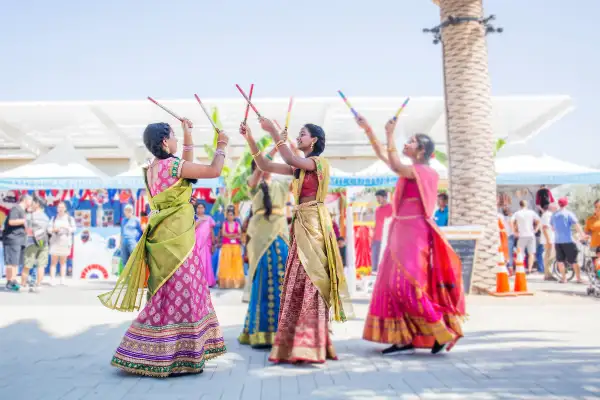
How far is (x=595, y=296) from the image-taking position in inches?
367

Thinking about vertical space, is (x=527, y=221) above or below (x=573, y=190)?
below

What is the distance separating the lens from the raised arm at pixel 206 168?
3980mm

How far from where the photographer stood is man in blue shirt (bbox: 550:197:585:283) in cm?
1173

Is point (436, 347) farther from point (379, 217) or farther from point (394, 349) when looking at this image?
point (379, 217)

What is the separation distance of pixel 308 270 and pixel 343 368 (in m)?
0.77

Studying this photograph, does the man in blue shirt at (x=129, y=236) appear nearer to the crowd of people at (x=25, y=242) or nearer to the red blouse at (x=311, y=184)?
the crowd of people at (x=25, y=242)

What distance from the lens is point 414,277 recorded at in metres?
4.69

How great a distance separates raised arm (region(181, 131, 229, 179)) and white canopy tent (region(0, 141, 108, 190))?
36.0 ft

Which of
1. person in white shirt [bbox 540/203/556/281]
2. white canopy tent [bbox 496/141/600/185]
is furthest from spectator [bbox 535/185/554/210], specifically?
person in white shirt [bbox 540/203/556/281]

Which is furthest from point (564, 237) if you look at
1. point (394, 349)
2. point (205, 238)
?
point (394, 349)

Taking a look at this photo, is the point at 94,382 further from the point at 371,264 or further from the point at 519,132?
the point at 519,132

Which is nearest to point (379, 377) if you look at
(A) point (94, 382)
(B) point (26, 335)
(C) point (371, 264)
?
(A) point (94, 382)

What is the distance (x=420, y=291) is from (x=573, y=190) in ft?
84.4

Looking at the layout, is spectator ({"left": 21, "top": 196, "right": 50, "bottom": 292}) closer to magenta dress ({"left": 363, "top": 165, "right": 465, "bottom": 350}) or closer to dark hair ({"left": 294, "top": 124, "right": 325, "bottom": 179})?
dark hair ({"left": 294, "top": 124, "right": 325, "bottom": 179})
